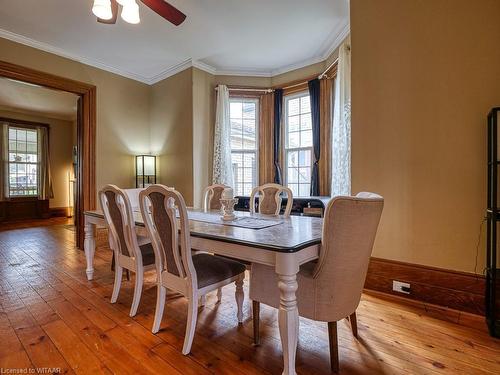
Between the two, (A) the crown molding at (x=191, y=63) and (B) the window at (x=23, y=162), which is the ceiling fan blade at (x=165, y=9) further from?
(B) the window at (x=23, y=162)

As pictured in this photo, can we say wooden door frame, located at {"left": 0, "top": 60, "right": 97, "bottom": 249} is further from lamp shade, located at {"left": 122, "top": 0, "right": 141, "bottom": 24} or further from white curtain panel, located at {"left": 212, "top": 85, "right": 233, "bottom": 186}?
lamp shade, located at {"left": 122, "top": 0, "right": 141, "bottom": 24}

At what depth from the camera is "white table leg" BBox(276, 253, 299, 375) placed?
1247 millimetres

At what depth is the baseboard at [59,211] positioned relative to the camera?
7273 millimetres

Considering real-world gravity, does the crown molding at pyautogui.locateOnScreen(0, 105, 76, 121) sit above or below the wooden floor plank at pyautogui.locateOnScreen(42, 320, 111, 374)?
above

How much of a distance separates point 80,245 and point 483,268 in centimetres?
483

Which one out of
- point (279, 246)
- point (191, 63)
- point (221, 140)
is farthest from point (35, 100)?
point (279, 246)

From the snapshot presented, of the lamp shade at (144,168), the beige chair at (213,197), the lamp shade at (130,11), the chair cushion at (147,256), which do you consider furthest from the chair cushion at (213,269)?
the lamp shade at (144,168)

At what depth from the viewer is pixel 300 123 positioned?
4.09 m

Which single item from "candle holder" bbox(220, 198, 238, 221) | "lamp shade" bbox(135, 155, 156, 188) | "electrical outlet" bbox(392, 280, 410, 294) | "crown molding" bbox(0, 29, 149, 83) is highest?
"crown molding" bbox(0, 29, 149, 83)

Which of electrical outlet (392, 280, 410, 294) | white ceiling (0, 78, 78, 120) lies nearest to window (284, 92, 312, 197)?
electrical outlet (392, 280, 410, 294)

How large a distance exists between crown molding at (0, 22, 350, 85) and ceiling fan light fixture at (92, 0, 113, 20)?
2.25 m

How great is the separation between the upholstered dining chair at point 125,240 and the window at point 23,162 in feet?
21.0

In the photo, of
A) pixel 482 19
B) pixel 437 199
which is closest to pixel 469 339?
pixel 437 199

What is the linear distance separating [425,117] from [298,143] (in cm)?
206
